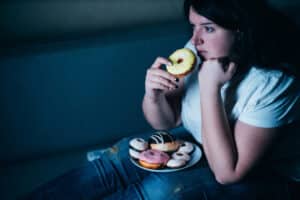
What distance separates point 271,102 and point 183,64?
0.73ft

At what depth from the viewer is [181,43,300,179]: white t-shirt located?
2.94ft

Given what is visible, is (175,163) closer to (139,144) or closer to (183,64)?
(139,144)

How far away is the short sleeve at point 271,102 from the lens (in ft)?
2.93

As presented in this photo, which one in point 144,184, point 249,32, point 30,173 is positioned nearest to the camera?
point 249,32

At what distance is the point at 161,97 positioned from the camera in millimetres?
1082

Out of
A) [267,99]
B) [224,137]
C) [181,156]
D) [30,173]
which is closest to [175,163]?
[181,156]

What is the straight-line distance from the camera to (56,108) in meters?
1.23

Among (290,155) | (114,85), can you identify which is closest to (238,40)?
(290,155)

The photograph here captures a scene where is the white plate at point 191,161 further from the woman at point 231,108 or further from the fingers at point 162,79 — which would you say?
the fingers at point 162,79

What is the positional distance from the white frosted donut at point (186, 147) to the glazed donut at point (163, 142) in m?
0.01

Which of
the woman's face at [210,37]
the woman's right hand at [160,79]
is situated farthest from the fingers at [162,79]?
the woman's face at [210,37]

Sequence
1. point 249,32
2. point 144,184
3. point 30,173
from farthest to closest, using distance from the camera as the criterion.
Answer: point 30,173 → point 144,184 → point 249,32

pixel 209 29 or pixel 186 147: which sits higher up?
pixel 209 29

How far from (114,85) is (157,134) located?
0.83ft
